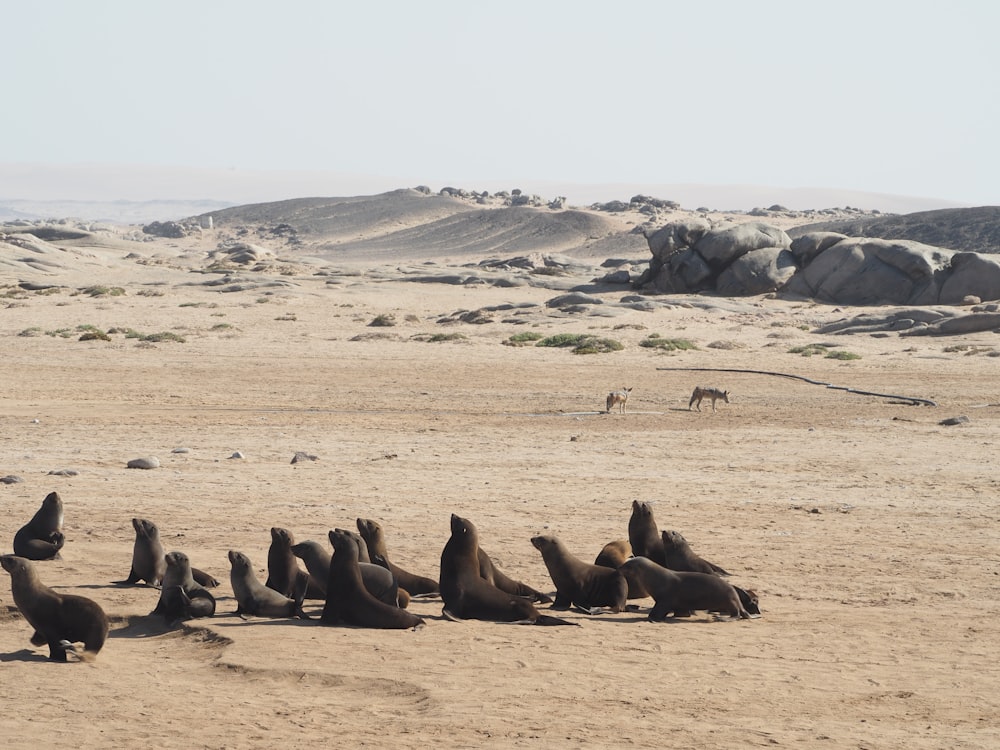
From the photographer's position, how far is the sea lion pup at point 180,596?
833 centimetres

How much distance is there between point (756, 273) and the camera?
47.8 meters

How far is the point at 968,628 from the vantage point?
28.0 feet

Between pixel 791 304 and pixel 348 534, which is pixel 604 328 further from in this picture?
pixel 348 534

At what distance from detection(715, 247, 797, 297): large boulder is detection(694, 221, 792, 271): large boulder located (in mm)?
393

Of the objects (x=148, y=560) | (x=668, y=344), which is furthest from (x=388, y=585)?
(x=668, y=344)

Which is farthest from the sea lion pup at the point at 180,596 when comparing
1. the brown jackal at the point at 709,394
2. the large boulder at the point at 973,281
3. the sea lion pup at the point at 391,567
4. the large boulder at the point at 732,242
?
the large boulder at the point at 732,242

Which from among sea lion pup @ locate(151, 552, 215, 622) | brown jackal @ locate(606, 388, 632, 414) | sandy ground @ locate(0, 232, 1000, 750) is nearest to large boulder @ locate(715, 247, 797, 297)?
sandy ground @ locate(0, 232, 1000, 750)

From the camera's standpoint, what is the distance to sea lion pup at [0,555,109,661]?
7.44m

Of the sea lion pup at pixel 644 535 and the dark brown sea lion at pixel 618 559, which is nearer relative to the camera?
the dark brown sea lion at pixel 618 559

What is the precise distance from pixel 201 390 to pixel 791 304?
88.4 ft

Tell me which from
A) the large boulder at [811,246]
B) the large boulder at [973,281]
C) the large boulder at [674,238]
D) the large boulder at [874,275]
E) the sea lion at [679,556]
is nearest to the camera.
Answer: the sea lion at [679,556]

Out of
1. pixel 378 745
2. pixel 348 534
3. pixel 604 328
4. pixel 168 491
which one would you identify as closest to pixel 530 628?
pixel 348 534

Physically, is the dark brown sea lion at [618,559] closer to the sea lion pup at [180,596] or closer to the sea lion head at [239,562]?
the sea lion head at [239,562]

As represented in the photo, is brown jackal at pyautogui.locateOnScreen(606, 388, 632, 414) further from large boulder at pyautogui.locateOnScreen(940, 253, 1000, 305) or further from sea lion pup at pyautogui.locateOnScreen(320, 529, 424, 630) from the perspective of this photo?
large boulder at pyautogui.locateOnScreen(940, 253, 1000, 305)
